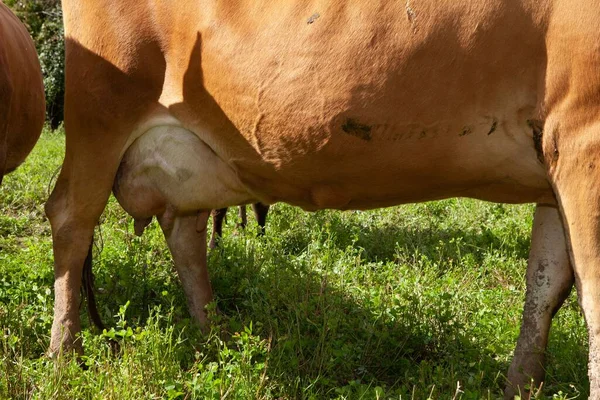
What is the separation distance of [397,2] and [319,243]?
9.06 ft

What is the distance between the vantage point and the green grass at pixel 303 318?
3252 mm

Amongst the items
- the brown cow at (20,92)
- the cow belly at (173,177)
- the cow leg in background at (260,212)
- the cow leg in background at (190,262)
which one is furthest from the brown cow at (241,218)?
the cow belly at (173,177)

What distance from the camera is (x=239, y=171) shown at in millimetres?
3701

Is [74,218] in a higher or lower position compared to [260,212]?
lower

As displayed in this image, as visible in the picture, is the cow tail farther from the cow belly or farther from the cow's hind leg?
the cow's hind leg

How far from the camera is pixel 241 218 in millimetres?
6844

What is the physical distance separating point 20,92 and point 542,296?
3.29 metres

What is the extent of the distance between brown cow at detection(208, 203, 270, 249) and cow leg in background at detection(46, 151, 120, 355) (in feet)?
6.70

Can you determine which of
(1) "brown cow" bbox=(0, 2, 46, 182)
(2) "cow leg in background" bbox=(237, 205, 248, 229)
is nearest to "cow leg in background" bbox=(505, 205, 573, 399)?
(1) "brown cow" bbox=(0, 2, 46, 182)

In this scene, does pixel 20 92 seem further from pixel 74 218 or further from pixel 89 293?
pixel 89 293

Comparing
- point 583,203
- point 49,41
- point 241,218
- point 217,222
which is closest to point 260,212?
point 241,218

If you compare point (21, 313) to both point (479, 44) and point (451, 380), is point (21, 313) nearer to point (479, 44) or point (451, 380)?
point (451, 380)

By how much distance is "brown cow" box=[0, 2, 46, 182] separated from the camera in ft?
15.9

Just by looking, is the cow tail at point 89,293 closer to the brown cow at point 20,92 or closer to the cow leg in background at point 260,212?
the brown cow at point 20,92
